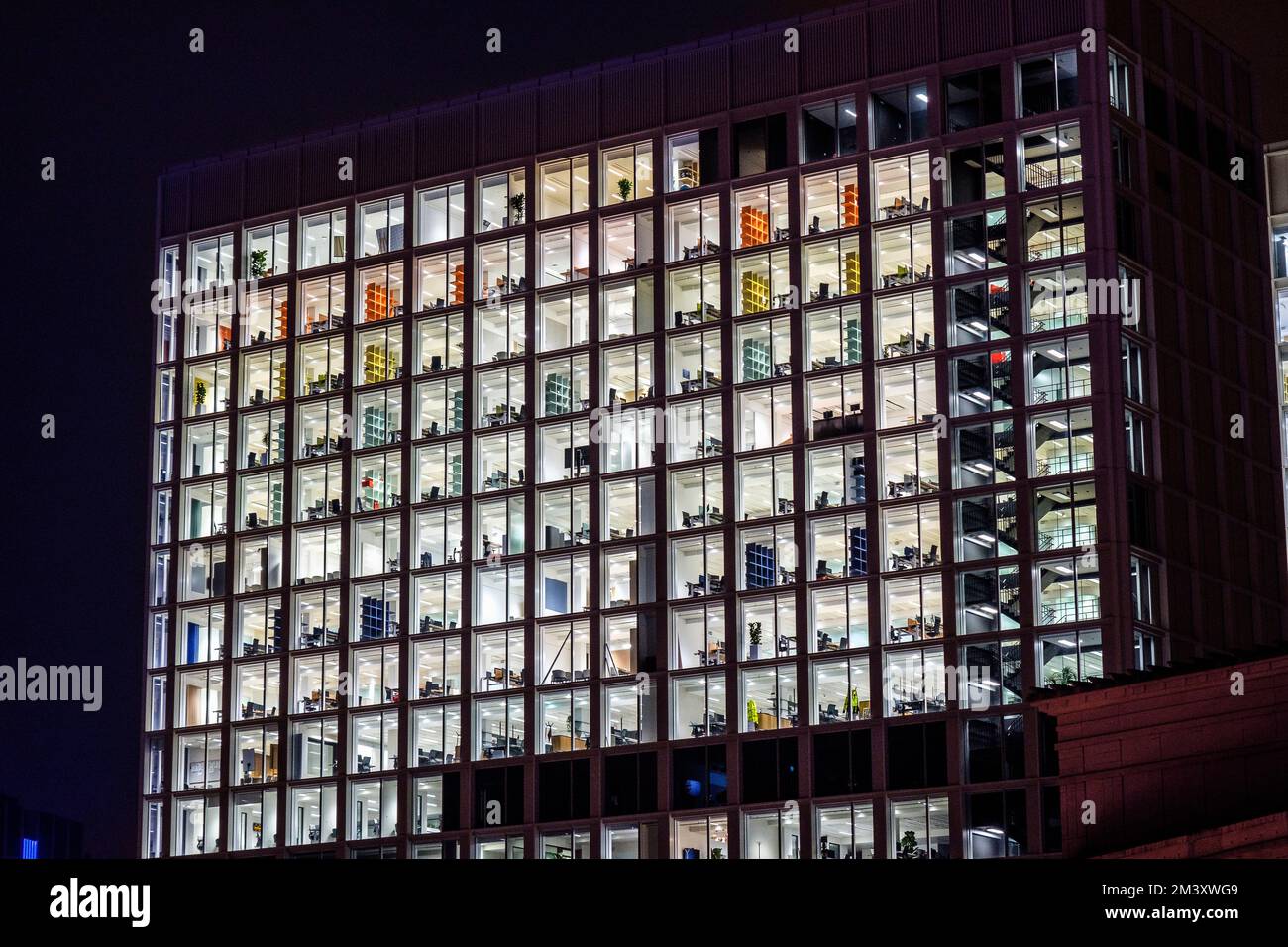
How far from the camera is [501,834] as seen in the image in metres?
113

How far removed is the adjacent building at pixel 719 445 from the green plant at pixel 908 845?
14 centimetres

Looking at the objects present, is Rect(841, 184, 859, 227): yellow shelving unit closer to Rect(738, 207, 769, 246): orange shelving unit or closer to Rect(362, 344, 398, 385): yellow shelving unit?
Rect(738, 207, 769, 246): orange shelving unit

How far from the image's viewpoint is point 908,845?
4028 inches

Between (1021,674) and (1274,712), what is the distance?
172 ft

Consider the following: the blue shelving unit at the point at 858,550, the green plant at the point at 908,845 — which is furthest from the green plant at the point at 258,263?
the green plant at the point at 908,845

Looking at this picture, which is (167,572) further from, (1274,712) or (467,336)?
(1274,712)

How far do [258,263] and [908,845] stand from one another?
47.3m

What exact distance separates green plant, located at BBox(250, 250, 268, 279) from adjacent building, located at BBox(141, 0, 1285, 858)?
113 millimetres

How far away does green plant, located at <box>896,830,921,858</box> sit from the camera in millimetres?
102000

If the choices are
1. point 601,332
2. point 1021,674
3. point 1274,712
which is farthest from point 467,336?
point 1274,712

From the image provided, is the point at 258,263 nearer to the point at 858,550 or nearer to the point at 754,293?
the point at 754,293

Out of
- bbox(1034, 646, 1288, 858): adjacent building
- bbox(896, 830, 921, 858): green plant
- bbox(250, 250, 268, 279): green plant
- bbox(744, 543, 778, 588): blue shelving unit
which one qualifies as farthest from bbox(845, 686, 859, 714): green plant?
bbox(1034, 646, 1288, 858): adjacent building

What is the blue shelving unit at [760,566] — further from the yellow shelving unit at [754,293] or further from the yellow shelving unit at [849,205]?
the yellow shelving unit at [849,205]

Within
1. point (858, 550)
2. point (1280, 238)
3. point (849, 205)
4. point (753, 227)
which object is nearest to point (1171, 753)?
point (858, 550)
